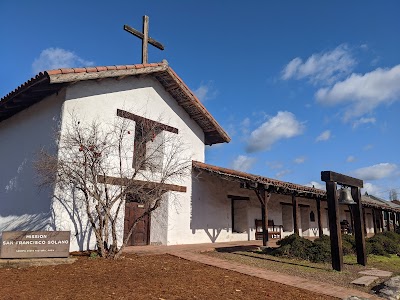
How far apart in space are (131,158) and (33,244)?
14.2 ft

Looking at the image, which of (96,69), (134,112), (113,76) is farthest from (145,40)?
(96,69)

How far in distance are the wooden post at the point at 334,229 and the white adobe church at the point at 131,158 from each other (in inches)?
119

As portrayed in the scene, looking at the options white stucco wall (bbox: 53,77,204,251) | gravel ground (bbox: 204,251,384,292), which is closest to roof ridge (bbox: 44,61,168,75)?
white stucco wall (bbox: 53,77,204,251)

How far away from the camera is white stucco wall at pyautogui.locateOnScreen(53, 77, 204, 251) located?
9484 millimetres

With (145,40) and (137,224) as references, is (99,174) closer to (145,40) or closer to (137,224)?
(137,224)

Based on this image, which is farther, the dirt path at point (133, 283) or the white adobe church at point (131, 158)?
the white adobe church at point (131, 158)

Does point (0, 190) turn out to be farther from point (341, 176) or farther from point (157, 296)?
point (341, 176)

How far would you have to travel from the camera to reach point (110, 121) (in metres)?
10.7

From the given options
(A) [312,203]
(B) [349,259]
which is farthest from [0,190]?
(A) [312,203]

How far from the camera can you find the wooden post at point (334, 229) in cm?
830

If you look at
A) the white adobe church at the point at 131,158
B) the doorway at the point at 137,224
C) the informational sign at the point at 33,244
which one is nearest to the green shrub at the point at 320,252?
the white adobe church at the point at 131,158

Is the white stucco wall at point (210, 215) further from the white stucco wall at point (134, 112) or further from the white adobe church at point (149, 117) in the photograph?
the white stucco wall at point (134, 112)

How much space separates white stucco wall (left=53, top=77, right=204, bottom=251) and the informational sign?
4.99 ft

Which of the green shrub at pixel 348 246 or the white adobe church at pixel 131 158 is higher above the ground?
the white adobe church at pixel 131 158
